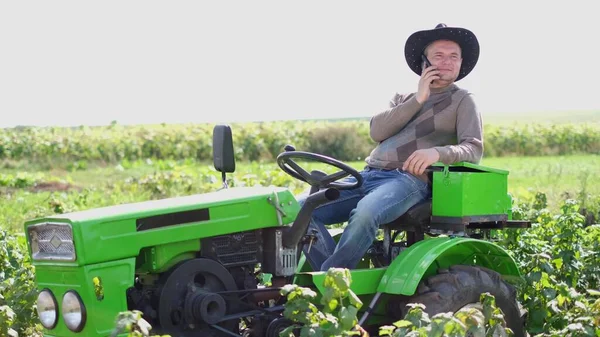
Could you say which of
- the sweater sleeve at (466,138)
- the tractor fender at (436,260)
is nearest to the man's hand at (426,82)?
the sweater sleeve at (466,138)

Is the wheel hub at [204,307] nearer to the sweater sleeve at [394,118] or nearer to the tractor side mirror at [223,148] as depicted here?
the tractor side mirror at [223,148]

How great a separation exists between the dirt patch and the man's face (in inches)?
608

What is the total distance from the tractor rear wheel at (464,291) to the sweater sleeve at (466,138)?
0.64 metres

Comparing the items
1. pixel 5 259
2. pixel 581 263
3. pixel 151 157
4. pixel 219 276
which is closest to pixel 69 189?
pixel 151 157

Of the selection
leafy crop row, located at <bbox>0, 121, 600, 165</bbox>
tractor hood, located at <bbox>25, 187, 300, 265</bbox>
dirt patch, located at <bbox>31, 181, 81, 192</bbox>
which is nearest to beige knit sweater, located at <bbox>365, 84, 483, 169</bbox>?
tractor hood, located at <bbox>25, 187, 300, 265</bbox>

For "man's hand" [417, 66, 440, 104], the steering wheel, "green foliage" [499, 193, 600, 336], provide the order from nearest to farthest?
the steering wheel, "green foliage" [499, 193, 600, 336], "man's hand" [417, 66, 440, 104]

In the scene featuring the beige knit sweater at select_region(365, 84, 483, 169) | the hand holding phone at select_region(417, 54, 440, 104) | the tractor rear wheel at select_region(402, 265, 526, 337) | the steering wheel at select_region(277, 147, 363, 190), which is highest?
the hand holding phone at select_region(417, 54, 440, 104)

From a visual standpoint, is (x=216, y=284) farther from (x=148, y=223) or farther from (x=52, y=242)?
(x=52, y=242)

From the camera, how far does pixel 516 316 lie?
18.9 feet

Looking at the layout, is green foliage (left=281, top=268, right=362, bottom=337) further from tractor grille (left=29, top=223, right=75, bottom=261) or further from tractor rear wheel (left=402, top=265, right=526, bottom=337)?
tractor grille (left=29, top=223, right=75, bottom=261)

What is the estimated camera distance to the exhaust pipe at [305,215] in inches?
200

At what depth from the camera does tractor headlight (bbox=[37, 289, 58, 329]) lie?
4.90 meters

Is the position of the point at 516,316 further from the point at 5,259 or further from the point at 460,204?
the point at 5,259

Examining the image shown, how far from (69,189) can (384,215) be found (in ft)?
52.9
